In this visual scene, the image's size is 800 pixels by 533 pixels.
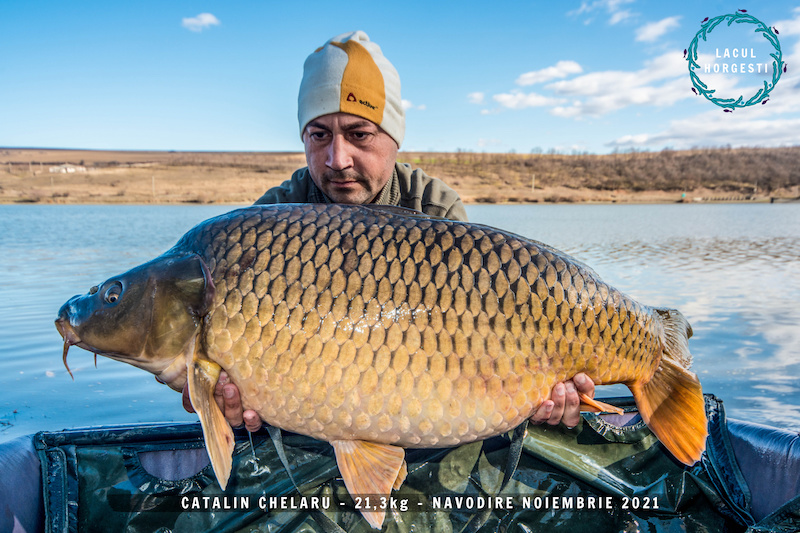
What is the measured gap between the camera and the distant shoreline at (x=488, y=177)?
2214 centimetres

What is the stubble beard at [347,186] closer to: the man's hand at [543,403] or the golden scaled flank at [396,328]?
the golden scaled flank at [396,328]

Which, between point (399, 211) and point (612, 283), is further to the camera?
point (612, 283)

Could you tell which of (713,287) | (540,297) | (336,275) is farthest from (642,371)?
(713,287)

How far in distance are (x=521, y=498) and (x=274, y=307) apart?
863 millimetres

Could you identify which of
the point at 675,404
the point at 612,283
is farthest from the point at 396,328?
the point at 612,283

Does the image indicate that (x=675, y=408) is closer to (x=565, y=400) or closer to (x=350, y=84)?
(x=565, y=400)

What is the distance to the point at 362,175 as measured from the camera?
1990 mm

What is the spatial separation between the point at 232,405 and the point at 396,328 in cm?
42

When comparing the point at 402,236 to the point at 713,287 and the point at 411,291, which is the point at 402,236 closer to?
the point at 411,291

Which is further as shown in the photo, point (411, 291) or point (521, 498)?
point (521, 498)

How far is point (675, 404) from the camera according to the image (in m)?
1.34

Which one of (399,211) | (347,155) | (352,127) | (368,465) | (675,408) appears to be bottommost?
(368,465)

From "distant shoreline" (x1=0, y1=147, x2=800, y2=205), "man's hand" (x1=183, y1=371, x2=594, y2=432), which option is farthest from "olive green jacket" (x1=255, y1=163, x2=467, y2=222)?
"distant shoreline" (x1=0, y1=147, x2=800, y2=205)

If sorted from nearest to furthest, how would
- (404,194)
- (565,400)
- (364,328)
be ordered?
(364,328) < (565,400) < (404,194)
